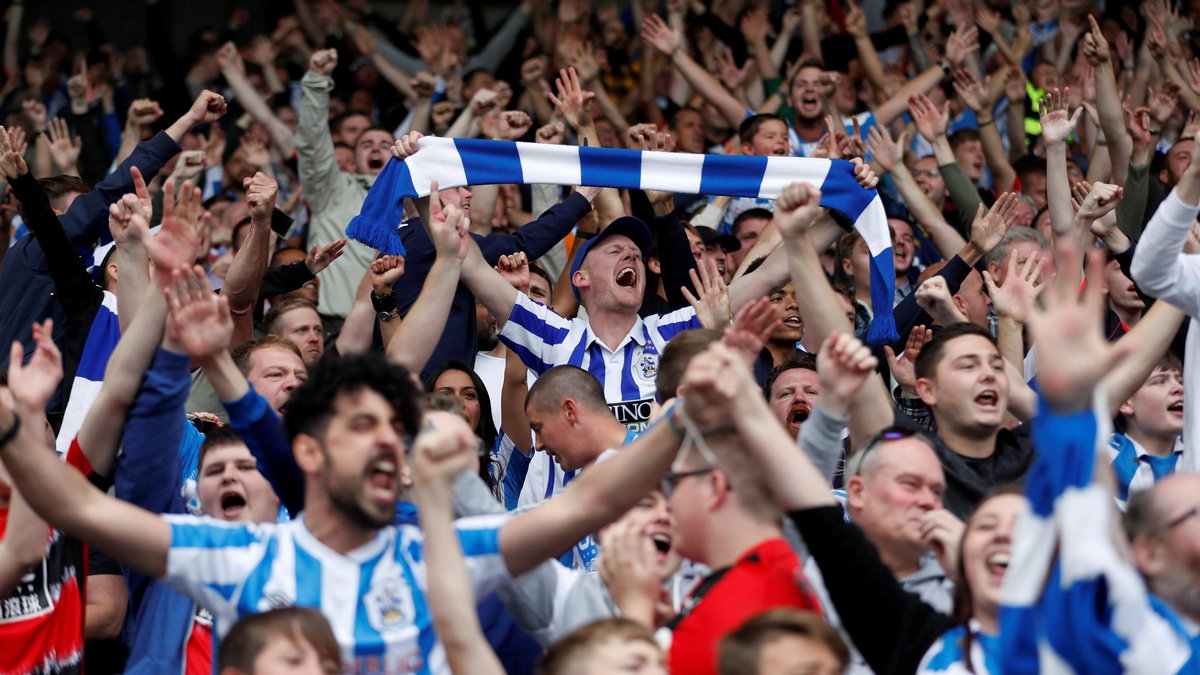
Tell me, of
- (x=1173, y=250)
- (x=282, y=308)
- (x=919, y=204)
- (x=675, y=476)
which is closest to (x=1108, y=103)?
(x=919, y=204)

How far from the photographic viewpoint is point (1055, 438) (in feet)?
9.73

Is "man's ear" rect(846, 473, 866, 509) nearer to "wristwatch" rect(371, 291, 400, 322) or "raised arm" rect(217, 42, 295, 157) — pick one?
"wristwatch" rect(371, 291, 400, 322)

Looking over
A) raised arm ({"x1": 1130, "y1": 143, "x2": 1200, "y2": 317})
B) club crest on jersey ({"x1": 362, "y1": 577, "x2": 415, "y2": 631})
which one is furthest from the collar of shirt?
club crest on jersey ({"x1": 362, "y1": 577, "x2": 415, "y2": 631})

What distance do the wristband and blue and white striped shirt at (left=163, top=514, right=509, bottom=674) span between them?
2961 millimetres

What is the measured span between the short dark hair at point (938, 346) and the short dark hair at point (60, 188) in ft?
13.6

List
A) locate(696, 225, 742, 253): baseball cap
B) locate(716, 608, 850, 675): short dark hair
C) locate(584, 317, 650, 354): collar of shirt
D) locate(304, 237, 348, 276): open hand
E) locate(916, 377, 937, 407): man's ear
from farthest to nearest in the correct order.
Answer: locate(696, 225, 742, 253): baseball cap, locate(304, 237, 348, 276): open hand, locate(584, 317, 650, 354): collar of shirt, locate(916, 377, 937, 407): man's ear, locate(716, 608, 850, 675): short dark hair

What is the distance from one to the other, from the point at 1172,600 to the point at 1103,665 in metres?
0.56

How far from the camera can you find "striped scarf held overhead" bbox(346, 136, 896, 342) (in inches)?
252

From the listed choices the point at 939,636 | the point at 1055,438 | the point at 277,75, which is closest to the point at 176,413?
the point at 939,636

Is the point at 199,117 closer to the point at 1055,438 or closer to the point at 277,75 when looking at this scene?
the point at 1055,438

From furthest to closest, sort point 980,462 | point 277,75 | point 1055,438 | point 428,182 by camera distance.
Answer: point 277,75, point 428,182, point 980,462, point 1055,438

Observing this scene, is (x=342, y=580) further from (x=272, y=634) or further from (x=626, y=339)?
(x=626, y=339)

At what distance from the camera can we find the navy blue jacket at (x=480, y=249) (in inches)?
264

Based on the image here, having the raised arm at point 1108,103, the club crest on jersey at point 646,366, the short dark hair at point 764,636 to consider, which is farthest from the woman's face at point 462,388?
the raised arm at point 1108,103
